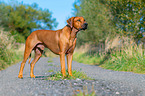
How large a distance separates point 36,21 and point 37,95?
32.7 m

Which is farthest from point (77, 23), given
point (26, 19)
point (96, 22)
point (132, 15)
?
point (26, 19)

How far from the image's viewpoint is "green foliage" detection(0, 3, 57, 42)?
31938 mm

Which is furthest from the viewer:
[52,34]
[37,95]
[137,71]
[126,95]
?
[137,71]

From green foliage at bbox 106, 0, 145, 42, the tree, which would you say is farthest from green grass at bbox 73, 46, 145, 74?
the tree

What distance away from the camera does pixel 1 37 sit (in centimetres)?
1108

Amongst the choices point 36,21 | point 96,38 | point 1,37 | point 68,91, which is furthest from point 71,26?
point 36,21

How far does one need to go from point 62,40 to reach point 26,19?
29.5m

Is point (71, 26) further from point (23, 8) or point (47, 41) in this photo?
point (23, 8)

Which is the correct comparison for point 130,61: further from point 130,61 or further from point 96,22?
point 96,22

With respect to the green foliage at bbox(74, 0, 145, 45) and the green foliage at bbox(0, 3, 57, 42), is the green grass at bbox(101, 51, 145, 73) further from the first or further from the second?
the green foliage at bbox(0, 3, 57, 42)

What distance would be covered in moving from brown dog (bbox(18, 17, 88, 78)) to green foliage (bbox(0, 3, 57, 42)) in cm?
2633

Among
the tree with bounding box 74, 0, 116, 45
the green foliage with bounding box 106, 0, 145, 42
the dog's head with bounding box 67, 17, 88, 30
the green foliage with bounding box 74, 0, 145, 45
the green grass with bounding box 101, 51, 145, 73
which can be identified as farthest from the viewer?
the tree with bounding box 74, 0, 116, 45

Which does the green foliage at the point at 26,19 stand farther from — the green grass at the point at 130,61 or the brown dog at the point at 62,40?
the brown dog at the point at 62,40

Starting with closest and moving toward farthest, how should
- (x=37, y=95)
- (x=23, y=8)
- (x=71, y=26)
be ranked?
1. (x=37, y=95)
2. (x=71, y=26)
3. (x=23, y=8)
